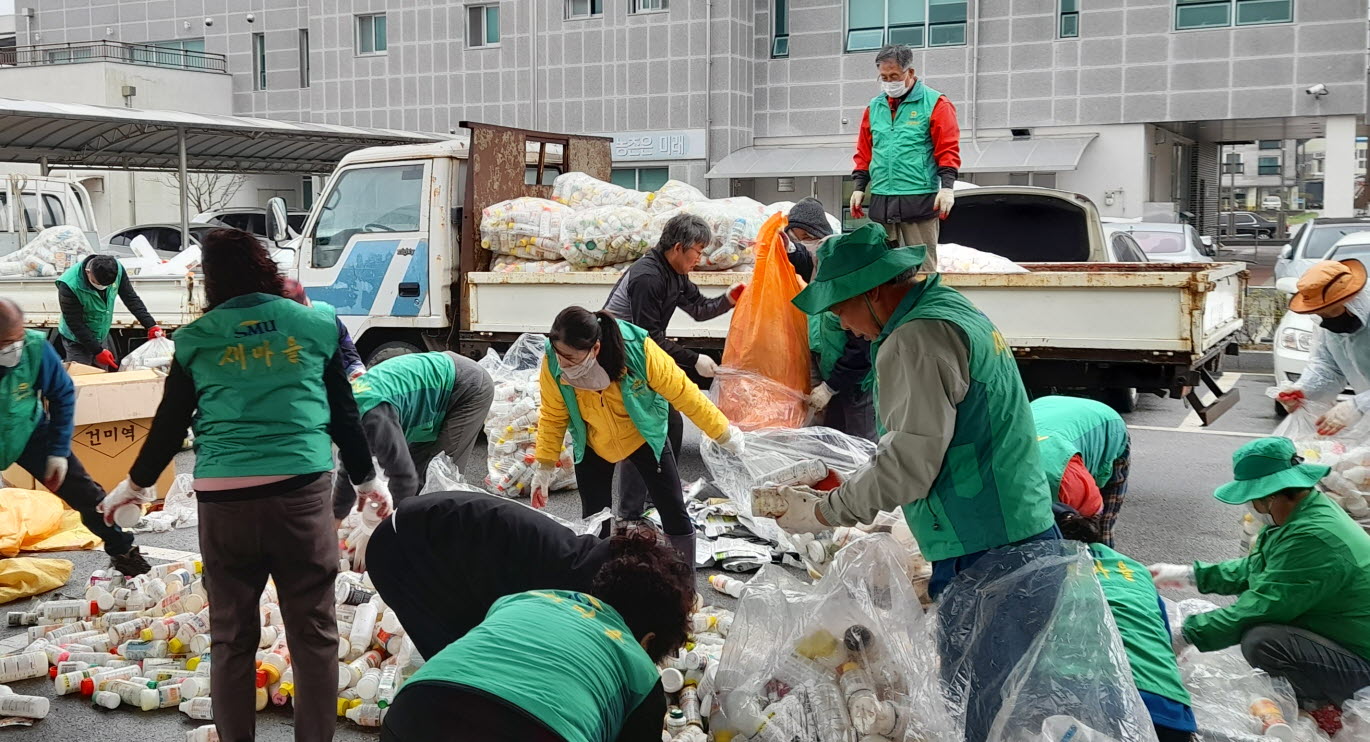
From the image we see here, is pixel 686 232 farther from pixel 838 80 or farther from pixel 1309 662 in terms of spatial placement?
pixel 838 80

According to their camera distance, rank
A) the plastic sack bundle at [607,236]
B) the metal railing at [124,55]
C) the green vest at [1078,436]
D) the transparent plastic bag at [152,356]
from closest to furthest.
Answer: the green vest at [1078,436]
the plastic sack bundle at [607,236]
the transparent plastic bag at [152,356]
the metal railing at [124,55]

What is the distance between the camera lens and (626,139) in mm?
23828

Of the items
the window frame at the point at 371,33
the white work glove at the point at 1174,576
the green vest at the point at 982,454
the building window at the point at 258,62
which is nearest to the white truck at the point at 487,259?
the white work glove at the point at 1174,576

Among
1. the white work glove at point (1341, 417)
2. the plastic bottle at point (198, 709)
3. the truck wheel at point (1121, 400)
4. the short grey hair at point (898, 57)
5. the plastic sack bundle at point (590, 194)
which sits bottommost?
the plastic bottle at point (198, 709)

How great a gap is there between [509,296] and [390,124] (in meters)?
19.3

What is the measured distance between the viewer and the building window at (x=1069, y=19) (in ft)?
68.6

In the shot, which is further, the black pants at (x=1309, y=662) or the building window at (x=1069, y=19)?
the building window at (x=1069, y=19)

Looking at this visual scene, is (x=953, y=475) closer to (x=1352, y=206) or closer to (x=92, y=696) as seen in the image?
(x=92, y=696)

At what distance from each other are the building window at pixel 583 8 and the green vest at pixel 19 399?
20.5 meters

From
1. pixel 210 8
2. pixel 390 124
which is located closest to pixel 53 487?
pixel 390 124

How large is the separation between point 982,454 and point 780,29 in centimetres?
2133

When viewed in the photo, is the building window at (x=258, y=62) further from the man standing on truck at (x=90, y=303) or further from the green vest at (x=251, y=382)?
the green vest at (x=251, y=382)

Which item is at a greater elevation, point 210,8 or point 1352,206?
point 210,8

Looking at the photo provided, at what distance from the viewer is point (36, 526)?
6352mm
